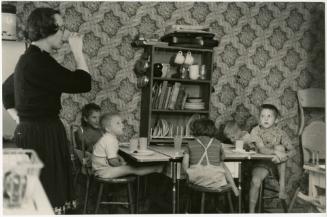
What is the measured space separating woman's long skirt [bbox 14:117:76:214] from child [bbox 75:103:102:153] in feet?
3.38

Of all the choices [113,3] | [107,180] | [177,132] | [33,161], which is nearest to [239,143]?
[177,132]

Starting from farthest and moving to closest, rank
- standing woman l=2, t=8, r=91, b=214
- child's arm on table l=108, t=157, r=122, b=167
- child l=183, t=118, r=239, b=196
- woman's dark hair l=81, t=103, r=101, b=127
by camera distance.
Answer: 1. woman's dark hair l=81, t=103, r=101, b=127
2. child's arm on table l=108, t=157, r=122, b=167
3. child l=183, t=118, r=239, b=196
4. standing woman l=2, t=8, r=91, b=214

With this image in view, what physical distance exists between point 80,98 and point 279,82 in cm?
208

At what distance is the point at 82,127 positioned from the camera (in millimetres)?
3904

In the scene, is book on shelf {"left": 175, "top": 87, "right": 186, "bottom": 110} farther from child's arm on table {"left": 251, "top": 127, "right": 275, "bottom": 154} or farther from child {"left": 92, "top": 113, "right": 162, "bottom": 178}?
child {"left": 92, "top": 113, "right": 162, "bottom": 178}

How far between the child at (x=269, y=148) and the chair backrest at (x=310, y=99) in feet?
2.00

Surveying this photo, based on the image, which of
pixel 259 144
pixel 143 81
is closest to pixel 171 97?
pixel 143 81

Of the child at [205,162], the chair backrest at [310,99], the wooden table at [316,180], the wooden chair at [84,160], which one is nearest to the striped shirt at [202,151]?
the child at [205,162]

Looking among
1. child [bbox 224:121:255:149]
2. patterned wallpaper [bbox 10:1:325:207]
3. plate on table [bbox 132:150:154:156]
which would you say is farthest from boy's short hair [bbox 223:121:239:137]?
plate on table [bbox 132:150:154:156]

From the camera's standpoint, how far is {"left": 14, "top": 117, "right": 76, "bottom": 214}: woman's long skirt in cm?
254

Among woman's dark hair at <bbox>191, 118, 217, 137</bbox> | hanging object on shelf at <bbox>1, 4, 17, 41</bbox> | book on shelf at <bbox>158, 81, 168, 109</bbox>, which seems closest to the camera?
woman's dark hair at <bbox>191, 118, 217, 137</bbox>

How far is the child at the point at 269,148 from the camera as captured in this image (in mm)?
3566

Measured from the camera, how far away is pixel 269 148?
12.6 feet

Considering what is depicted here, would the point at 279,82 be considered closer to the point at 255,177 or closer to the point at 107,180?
the point at 255,177
